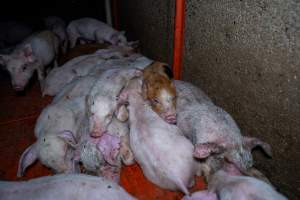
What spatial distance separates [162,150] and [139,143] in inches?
10.4

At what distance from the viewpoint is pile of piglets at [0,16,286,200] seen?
2.35m

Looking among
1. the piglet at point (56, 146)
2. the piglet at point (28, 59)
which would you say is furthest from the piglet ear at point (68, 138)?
the piglet at point (28, 59)

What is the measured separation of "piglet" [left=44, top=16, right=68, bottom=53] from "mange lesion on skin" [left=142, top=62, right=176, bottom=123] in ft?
14.2

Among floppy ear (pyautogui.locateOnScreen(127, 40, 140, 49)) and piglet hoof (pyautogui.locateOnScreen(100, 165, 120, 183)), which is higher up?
floppy ear (pyautogui.locateOnScreen(127, 40, 140, 49))

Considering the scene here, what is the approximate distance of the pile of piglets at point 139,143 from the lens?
2.35 meters

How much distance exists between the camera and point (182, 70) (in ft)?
13.4

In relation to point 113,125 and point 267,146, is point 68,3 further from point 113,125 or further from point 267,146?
point 267,146

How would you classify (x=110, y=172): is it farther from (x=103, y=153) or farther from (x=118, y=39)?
(x=118, y=39)

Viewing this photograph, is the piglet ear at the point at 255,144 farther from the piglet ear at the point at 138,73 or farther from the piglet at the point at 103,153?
the piglet ear at the point at 138,73

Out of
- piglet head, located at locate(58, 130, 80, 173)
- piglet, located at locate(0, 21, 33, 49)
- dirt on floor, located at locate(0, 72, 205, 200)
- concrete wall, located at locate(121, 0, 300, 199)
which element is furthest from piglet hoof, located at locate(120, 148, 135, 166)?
piglet, located at locate(0, 21, 33, 49)

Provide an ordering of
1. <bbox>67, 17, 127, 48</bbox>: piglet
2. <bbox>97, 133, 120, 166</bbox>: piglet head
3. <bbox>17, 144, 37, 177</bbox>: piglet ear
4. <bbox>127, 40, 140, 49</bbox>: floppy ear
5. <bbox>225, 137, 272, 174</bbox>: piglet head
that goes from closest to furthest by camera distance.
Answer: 1. <bbox>225, 137, 272, 174</bbox>: piglet head
2. <bbox>97, 133, 120, 166</bbox>: piglet head
3. <bbox>17, 144, 37, 177</bbox>: piglet ear
4. <bbox>127, 40, 140, 49</bbox>: floppy ear
5. <bbox>67, 17, 127, 48</bbox>: piglet

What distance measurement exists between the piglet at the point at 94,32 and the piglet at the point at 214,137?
3.48 m

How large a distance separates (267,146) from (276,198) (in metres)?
0.65

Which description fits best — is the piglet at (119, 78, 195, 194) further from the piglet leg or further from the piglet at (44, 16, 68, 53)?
the piglet at (44, 16, 68, 53)
